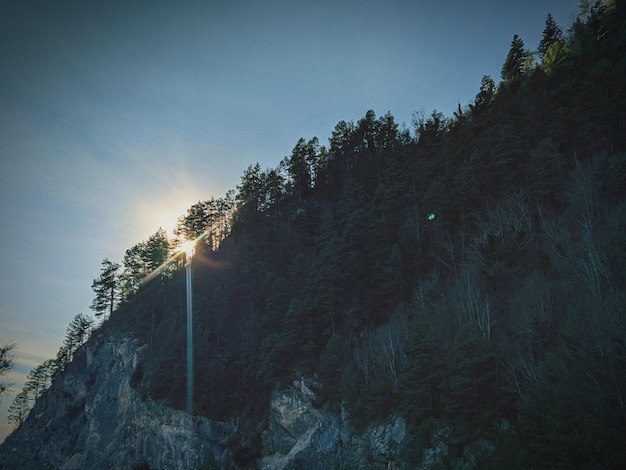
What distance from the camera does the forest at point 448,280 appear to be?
1995 cm

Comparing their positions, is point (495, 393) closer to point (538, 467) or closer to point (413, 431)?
point (413, 431)

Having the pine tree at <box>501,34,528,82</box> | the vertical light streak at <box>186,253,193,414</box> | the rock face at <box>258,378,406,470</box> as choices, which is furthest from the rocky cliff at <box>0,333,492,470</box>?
the pine tree at <box>501,34,528,82</box>

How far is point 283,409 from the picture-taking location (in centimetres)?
3412

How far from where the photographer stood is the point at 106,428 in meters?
47.5

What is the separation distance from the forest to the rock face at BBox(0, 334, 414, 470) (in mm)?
1357

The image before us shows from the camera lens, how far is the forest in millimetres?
19953

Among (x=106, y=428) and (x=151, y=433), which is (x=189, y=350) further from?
(x=106, y=428)

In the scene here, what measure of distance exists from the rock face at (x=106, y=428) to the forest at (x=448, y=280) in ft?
7.45

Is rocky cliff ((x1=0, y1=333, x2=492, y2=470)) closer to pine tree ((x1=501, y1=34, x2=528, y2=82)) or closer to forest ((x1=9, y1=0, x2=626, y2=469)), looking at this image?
forest ((x1=9, y1=0, x2=626, y2=469))

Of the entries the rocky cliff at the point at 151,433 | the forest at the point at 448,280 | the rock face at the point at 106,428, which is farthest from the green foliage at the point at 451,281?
the rock face at the point at 106,428

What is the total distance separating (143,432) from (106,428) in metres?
8.27

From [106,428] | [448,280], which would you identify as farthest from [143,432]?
[448,280]

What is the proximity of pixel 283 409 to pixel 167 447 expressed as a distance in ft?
46.8

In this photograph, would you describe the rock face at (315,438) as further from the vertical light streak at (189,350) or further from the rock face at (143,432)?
the vertical light streak at (189,350)
